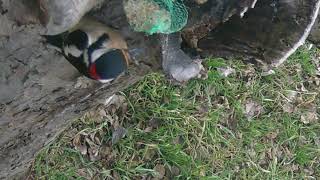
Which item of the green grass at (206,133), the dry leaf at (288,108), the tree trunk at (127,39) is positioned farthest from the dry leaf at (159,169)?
the tree trunk at (127,39)

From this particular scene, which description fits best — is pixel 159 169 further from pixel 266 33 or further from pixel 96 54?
pixel 96 54

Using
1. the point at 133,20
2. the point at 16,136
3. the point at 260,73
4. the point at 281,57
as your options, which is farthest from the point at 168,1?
the point at 260,73

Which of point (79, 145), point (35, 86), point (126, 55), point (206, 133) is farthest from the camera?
point (206, 133)

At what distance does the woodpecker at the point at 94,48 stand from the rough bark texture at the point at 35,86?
0.04m

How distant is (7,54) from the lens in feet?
3.76

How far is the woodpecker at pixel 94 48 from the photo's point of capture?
992 mm

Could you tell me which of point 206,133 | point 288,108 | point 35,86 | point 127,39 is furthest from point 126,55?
point 288,108

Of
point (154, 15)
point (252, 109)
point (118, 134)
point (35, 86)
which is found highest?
point (154, 15)

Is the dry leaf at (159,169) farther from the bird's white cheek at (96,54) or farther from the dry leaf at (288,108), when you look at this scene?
the bird's white cheek at (96,54)

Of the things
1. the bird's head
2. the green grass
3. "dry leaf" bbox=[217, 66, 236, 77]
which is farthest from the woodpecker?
"dry leaf" bbox=[217, 66, 236, 77]

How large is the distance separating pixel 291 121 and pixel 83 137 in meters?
0.99

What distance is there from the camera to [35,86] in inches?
49.8

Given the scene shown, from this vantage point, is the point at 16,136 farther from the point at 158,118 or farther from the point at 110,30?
the point at 158,118

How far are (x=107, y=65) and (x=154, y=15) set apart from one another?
0.13 meters
